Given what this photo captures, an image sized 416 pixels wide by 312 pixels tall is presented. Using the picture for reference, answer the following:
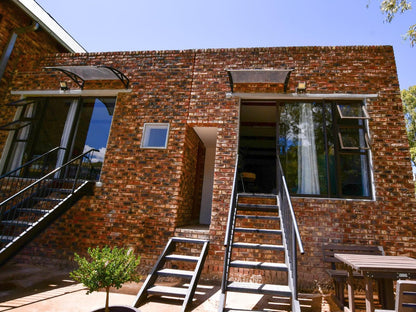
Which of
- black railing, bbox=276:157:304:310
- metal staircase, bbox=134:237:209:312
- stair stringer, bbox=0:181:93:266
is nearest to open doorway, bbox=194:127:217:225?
metal staircase, bbox=134:237:209:312

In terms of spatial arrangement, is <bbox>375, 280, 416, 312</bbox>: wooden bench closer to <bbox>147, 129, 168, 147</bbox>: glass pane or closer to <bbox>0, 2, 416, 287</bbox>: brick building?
<bbox>0, 2, 416, 287</bbox>: brick building

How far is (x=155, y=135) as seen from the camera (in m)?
5.47

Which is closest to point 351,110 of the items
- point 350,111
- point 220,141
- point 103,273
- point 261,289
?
point 350,111

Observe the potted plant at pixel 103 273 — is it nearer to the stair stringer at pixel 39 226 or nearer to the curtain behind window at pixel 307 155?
the stair stringer at pixel 39 226

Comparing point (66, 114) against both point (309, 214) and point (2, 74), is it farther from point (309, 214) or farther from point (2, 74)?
point (309, 214)

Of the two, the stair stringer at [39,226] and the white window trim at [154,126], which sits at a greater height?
the white window trim at [154,126]

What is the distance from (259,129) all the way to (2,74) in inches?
297

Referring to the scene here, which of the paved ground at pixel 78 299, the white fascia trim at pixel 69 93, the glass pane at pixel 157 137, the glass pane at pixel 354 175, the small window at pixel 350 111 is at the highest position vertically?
the white fascia trim at pixel 69 93

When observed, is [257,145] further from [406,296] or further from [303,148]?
[406,296]

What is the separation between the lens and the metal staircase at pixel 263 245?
3.01 meters

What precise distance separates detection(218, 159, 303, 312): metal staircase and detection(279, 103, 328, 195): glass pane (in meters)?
0.63

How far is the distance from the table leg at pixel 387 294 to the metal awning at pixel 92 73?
6.19 metres

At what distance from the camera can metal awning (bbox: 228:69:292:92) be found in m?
4.84

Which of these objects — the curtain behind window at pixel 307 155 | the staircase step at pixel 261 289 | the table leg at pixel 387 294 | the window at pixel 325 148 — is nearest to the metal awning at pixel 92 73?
the window at pixel 325 148
